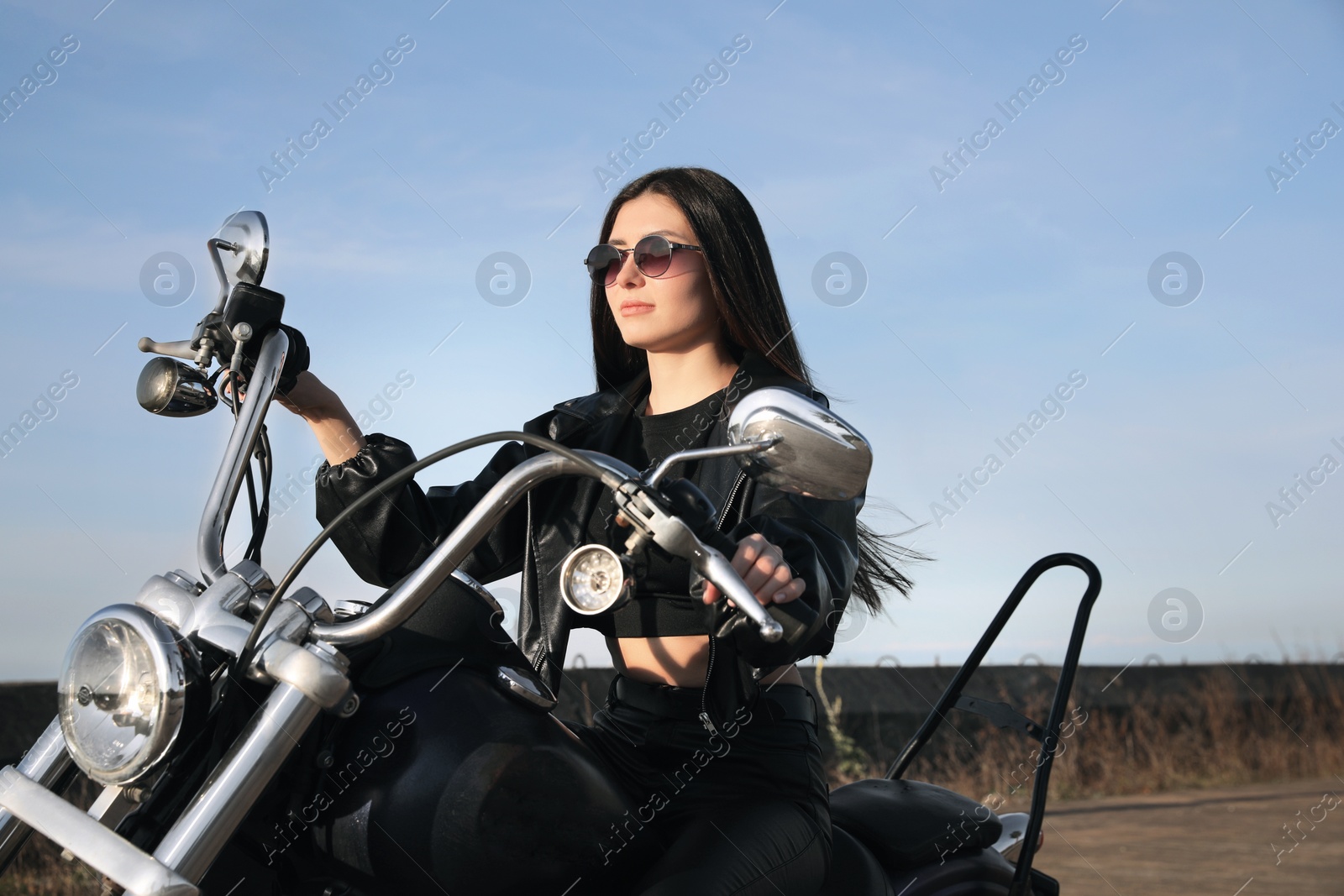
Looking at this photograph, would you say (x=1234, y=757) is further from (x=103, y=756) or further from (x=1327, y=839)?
(x=103, y=756)

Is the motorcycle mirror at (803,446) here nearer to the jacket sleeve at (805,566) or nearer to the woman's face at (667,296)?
the jacket sleeve at (805,566)

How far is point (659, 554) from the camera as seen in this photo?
6.17ft

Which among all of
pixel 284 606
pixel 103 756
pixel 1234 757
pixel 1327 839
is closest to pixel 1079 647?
pixel 284 606

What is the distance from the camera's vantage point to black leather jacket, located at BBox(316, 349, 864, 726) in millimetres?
1823

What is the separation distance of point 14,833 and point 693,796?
0.98 m

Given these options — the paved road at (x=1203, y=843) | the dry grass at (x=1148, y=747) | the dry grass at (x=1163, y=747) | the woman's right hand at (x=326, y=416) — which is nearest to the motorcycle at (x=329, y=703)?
the woman's right hand at (x=326, y=416)

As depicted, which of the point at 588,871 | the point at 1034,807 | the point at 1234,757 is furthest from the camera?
the point at 1234,757

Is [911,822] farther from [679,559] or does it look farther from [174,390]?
[174,390]

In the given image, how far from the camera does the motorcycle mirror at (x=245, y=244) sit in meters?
1.65

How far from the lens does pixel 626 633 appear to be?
2.16 meters

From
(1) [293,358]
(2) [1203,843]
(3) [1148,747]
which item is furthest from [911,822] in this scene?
(3) [1148,747]

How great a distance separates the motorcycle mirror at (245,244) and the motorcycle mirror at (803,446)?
790mm

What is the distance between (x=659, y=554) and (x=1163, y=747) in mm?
6418

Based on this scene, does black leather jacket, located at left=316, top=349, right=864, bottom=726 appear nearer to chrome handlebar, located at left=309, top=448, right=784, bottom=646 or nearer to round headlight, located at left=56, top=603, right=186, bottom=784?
chrome handlebar, located at left=309, top=448, right=784, bottom=646
